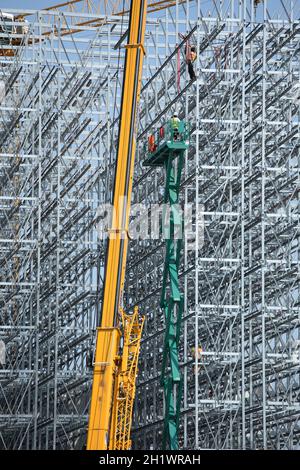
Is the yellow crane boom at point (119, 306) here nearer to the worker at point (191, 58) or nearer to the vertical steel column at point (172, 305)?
the vertical steel column at point (172, 305)

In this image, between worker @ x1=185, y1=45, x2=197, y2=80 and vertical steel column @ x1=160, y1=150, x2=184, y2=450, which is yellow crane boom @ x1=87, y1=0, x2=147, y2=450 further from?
worker @ x1=185, y1=45, x2=197, y2=80

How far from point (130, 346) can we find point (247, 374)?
1337 centimetres

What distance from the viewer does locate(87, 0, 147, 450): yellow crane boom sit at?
33562 millimetres

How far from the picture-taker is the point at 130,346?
123ft

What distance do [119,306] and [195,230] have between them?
12924mm

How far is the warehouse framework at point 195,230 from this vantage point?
146 feet

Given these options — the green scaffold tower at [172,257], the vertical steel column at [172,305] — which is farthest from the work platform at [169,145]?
the vertical steel column at [172,305]

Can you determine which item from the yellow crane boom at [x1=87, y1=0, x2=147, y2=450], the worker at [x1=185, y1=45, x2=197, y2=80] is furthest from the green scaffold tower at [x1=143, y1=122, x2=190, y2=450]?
the yellow crane boom at [x1=87, y1=0, x2=147, y2=450]

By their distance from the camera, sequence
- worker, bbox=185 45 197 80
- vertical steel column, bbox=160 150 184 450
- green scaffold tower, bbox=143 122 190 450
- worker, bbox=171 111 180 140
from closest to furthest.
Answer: worker, bbox=171 111 180 140 < green scaffold tower, bbox=143 122 190 450 < vertical steel column, bbox=160 150 184 450 < worker, bbox=185 45 197 80

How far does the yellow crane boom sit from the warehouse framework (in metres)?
6.18

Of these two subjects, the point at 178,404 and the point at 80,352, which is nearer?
the point at 178,404

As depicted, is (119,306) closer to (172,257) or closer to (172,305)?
(172,305)
